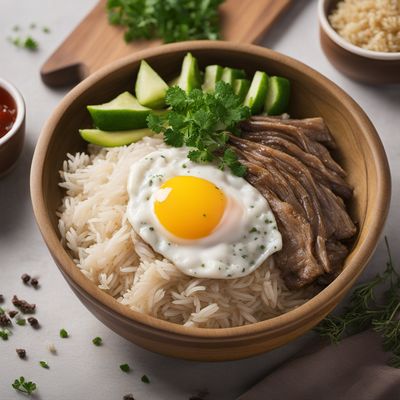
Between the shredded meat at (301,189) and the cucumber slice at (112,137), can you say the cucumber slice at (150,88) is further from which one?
the shredded meat at (301,189)

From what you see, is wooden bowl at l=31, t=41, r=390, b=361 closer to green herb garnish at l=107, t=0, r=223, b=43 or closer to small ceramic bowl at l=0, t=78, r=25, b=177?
small ceramic bowl at l=0, t=78, r=25, b=177

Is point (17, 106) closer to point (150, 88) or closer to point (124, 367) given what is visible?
point (150, 88)

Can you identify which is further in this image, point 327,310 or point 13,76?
point 13,76

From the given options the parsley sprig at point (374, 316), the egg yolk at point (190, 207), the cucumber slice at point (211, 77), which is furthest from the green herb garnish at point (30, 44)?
the parsley sprig at point (374, 316)

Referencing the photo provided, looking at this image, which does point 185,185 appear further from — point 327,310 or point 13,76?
point 13,76

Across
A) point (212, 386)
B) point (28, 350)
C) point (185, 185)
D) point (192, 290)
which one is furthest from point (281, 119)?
point (28, 350)

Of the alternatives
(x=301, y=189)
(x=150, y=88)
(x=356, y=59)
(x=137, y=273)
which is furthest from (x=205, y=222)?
(x=356, y=59)

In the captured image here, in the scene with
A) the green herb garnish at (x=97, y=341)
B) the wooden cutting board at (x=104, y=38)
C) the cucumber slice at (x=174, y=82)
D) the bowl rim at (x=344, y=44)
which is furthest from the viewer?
the wooden cutting board at (x=104, y=38)
